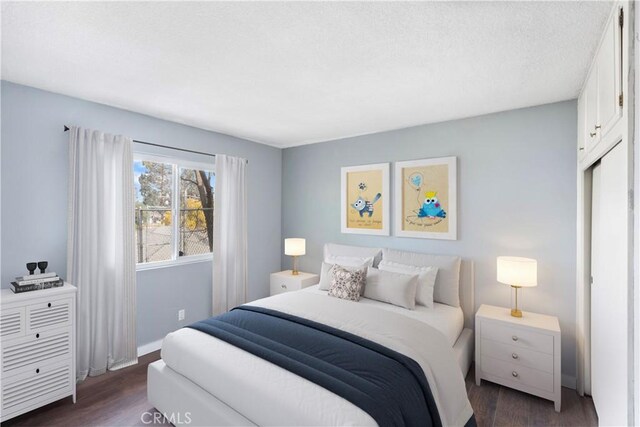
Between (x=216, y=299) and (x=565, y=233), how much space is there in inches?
146

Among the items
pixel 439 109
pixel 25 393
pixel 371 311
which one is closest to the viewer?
pixel 25 393

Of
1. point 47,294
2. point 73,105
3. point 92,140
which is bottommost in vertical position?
point 47,294

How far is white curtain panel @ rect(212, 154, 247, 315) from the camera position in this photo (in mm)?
3752

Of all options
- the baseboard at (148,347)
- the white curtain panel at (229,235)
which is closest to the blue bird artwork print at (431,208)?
the white curtain panel at (229,235)

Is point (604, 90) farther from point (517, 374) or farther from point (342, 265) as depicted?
point (342, 265)

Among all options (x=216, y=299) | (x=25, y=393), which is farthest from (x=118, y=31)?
(x=216, y=299)

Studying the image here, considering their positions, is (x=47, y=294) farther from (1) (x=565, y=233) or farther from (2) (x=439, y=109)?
(1) (x=565, y=233)

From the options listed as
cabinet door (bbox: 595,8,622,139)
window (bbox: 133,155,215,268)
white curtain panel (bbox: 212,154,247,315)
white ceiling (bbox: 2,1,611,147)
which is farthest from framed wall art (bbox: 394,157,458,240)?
window (bbox: 133,155,215,268)

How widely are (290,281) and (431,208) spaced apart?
6.61 feet

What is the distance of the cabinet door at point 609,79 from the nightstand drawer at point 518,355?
1693mm

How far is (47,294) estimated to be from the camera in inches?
89.1

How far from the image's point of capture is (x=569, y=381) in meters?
2.63

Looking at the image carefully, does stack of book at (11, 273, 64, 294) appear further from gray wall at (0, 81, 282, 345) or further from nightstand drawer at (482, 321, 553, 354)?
nightstand drawer at (482, 321, 553, 354)

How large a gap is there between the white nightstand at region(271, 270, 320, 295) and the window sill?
943mm
